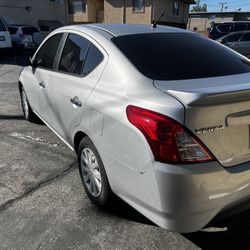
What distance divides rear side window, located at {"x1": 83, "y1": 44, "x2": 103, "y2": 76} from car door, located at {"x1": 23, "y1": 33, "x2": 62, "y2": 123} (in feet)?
2.90

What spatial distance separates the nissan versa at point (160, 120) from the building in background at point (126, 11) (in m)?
27.0

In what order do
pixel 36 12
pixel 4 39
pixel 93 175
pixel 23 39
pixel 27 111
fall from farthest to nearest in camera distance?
pixel 36 12, pixel 23 39, pixel 4 39, pixel 27 111, pixel 93 175

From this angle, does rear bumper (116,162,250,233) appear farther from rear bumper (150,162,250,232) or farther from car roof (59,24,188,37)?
car roof (59,24,188,37)

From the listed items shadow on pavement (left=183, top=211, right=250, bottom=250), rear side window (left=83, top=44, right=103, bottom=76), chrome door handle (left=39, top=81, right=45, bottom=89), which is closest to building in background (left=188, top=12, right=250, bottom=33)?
chrome door handle (left=39, top=81, right=45, bottom=89)

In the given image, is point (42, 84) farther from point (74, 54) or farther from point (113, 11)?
point (113, 11)

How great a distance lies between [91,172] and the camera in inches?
124

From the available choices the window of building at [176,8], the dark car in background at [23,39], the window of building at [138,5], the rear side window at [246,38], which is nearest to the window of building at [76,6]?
the window of building at [138,5]

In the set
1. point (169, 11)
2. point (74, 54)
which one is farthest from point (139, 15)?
point (74, 54)

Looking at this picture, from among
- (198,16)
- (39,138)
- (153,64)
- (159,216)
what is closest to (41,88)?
(39,138)

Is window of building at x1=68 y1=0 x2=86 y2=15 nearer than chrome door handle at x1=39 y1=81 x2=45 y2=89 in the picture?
No

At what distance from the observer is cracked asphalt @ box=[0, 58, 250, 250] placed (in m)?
2.75

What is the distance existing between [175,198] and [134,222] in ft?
3.17

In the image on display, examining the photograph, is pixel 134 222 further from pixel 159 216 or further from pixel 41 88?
pixel 41 88

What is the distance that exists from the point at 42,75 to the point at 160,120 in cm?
246
